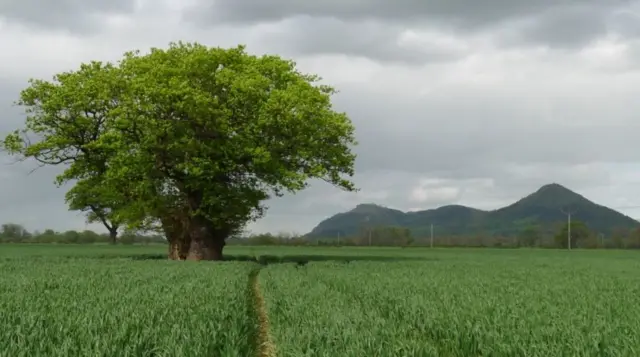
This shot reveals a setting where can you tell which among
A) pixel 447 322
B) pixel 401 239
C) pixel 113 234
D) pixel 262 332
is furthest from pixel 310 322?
pixel 401 239

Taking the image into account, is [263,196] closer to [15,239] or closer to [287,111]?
[287,111]

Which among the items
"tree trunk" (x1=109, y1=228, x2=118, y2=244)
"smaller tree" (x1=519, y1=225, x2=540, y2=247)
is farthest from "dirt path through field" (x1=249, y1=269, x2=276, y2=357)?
"smaller tree" (x1=519, y1=225, x2=540, y2=247)

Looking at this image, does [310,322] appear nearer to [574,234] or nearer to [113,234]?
[113,234]

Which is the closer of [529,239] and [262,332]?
[262,332]

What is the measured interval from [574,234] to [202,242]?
12572 cm

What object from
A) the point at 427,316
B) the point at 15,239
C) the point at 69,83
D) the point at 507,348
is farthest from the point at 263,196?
the point at 15,239

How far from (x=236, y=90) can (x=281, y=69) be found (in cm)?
499

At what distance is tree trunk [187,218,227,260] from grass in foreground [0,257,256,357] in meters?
22.7

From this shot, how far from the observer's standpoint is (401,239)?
5906 inches

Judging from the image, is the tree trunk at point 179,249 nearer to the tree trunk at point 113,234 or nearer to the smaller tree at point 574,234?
the tree trunk at point 113,234

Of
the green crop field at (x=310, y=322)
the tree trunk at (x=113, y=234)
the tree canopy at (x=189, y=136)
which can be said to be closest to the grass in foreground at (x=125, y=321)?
the green crop field at (x=310, y=322)

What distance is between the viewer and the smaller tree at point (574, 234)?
145 metres

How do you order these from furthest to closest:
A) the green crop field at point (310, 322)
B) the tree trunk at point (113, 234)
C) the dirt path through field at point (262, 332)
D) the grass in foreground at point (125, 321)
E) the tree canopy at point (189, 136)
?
1. the tree trunk at point (113, 234)
2. the tree canopy at point (189, 136)
3. the dirt path through field at point (262, 332)
4. the green crop field at point (310, 322)
5. the grass in foreground at point (125, 321)

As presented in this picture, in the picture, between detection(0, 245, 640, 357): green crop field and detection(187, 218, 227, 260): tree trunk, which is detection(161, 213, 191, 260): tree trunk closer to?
detection(187, 218, 227, 260): tree trunk
